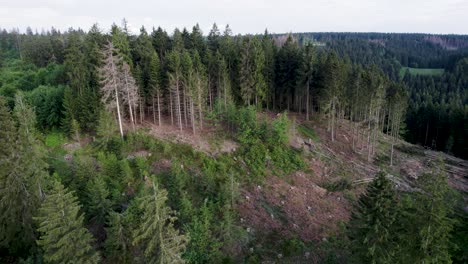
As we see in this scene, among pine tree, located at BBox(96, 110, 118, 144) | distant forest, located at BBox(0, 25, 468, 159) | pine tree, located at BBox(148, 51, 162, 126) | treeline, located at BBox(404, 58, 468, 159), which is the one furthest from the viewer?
treeline, located at BBox(404, 58, 468, 159)

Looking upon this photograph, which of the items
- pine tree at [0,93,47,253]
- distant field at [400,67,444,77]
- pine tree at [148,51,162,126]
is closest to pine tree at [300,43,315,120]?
pine tree at [148,51,162,126]

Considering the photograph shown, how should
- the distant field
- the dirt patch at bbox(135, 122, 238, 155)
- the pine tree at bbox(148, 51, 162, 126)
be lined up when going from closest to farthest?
the dirt patch at bbox(135, 122, 238, 155)
the pine tree at bbox(148, 51, 162, 126)
the distant field

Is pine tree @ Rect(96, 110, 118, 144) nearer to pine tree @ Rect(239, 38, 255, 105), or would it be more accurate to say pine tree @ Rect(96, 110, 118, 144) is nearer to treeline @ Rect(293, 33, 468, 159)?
pine tree @ Rect(239, 38, 255, 105)

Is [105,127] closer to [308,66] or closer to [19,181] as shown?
[19,181]

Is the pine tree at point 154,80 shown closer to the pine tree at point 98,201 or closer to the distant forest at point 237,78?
the distant forest at point 237,78

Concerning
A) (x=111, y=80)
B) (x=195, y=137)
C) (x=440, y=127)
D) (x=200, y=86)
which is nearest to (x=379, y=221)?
(x=195, y=137)

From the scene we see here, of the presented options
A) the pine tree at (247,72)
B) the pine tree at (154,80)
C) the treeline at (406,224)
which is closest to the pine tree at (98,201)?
the treeline at (406,224)
